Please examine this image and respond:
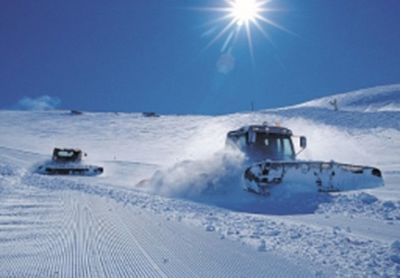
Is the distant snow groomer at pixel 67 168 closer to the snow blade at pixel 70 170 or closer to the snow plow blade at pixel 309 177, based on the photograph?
the snow blade at pixel 70 170

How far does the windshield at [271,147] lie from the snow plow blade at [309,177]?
84.9 inches

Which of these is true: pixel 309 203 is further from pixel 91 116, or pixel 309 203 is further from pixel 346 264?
pixel 91 116

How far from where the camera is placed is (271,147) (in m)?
12.1

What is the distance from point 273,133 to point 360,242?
306 inches

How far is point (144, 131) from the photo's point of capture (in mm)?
45906

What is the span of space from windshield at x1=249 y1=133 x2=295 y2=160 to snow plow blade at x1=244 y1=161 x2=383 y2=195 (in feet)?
7.07

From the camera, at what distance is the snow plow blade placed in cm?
939

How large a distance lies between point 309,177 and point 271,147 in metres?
2.53

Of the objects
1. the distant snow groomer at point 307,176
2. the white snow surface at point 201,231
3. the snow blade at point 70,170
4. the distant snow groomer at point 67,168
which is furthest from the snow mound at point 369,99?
the white snow surface at point 201,231

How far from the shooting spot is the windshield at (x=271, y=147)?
11891 mm

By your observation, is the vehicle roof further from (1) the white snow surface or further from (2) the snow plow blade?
(2) the snow plow blade

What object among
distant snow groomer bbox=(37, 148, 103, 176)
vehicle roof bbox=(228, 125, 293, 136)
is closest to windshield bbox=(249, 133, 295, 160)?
vehicle roof bbox=(228, 125, 293, 136)

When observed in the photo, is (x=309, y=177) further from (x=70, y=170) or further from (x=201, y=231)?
(x=70, y=170)

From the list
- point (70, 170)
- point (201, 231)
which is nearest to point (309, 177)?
point (201, 231)
